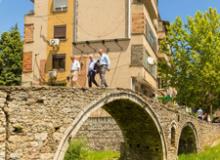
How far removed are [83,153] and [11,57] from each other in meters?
16.6

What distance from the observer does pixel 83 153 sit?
2662cm

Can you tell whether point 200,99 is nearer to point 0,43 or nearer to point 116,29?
point 116,29

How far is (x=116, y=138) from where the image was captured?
28.9 meters

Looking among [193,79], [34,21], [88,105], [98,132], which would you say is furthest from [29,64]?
[88,105]

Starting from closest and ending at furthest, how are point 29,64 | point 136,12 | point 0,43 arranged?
point 136,12 < point 29,64 < point 0,43

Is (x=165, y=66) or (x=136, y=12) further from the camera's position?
(x=165, y=66)

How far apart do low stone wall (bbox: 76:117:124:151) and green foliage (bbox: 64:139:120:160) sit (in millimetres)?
493

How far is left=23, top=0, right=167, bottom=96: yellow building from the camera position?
31.1 meters

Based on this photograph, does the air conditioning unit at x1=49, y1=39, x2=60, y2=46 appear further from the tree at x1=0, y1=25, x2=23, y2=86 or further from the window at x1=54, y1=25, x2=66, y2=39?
the tree at x1=0, y1=25, x2=23, y2=86

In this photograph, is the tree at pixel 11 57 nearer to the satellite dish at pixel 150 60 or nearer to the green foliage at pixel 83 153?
the satellite dish at pixel 150 60

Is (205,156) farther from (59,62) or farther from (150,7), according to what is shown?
(150,7)

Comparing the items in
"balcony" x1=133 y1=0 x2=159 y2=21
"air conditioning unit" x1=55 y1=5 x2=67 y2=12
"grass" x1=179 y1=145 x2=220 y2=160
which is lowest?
"grass" x1=179 y1=145 x2=220 y2=160

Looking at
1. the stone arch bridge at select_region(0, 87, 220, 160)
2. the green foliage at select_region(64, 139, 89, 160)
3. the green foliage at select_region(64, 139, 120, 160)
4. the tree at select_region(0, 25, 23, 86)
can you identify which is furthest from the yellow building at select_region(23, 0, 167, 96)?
the stone arch bridge at select_region(0, 87, 220, 160)

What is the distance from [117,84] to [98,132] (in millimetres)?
3742
